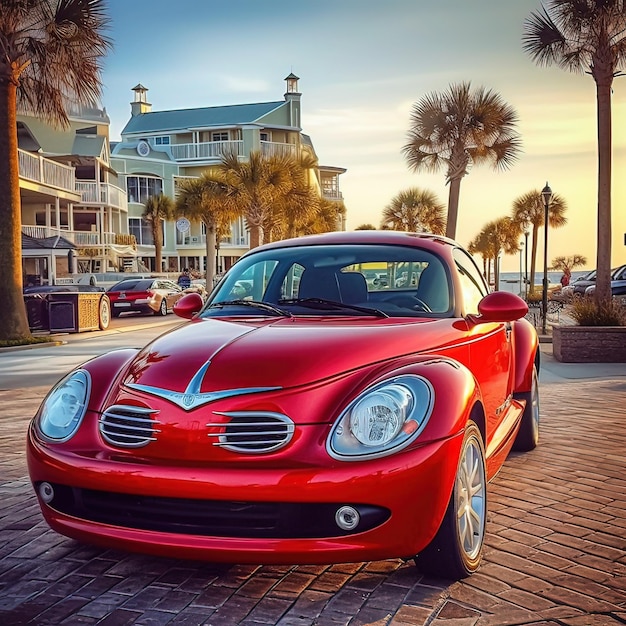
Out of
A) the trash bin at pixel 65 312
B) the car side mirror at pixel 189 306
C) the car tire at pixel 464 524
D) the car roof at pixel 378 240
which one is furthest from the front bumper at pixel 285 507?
the trash bin at pixel 65 312

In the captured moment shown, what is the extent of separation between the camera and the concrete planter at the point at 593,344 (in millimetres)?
12391

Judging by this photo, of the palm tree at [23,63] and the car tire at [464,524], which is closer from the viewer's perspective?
the car tire at [464,524]

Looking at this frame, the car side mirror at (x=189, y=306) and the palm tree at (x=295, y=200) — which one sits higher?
the palm tree at (x=295, y=200)

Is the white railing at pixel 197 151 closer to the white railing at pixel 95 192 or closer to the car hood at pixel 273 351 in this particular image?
the white railing at pixel 95 192

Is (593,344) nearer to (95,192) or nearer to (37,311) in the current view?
(37,311)

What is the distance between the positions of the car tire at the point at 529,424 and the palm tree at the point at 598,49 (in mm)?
10075

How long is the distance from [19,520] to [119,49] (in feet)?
48.7

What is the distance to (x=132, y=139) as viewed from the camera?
222 ft

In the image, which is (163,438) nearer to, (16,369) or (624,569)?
(624,569)

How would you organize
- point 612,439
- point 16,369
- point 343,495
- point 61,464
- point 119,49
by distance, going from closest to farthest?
1. point 343,495
2. point 61,464
3. point 612,439
4. point 16,369
5. point 119,49

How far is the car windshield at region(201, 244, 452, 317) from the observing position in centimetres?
419

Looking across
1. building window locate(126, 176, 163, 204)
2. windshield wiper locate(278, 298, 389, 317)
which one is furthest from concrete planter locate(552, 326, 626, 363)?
building window locate(126, 176, 163, 204)

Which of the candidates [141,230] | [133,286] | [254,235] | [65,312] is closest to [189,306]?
[65,312]

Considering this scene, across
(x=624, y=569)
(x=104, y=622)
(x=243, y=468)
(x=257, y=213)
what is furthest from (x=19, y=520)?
(x=257, y=213)
